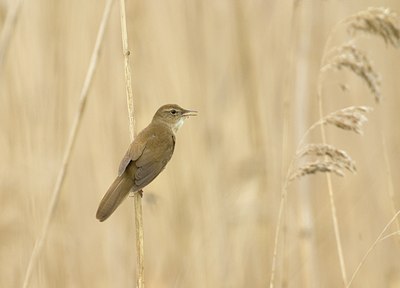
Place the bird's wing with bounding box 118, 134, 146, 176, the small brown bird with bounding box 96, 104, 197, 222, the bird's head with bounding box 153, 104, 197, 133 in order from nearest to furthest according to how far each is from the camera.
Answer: the small brown bird with bounding box 96, 104, 197, 222, the bird's wing with bounding box 118, 134, 146, 176, the bird's head with bounding box 153, 104, 197, 133

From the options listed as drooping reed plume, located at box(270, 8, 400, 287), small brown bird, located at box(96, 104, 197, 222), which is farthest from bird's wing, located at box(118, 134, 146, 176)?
drooping reed plume, located at box(270, 8, 400, 287)

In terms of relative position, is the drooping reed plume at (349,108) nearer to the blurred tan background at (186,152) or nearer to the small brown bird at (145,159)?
the small brown bird at (145,159)

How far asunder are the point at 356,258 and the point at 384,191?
1.22 feet

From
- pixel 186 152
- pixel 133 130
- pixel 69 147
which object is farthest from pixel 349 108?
pixel 186 152

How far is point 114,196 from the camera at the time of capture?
227 cm

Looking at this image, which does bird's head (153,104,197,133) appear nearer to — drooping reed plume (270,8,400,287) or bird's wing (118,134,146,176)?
bird's wing (118,134,146,176)

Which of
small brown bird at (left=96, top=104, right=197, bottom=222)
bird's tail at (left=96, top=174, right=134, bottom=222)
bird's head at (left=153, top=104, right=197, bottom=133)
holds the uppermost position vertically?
bird's head at (left=153, top=104, right=197, bottom=133)

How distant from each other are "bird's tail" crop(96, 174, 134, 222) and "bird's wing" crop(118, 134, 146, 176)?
3 centimetres

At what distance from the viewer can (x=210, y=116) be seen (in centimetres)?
323

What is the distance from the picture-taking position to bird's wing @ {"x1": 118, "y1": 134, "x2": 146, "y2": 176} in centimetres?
239

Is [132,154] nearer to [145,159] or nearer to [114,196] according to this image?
[145,159]

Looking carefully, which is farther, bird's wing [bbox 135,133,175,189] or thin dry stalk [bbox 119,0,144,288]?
bird's wing [bbox 135,133,175,189]

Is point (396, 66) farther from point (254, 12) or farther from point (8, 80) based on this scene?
point (8, 80)

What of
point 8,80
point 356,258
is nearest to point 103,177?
point 8,80
